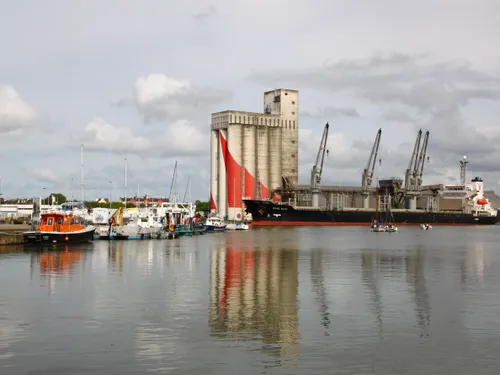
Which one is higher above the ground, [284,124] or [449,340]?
[284,124]

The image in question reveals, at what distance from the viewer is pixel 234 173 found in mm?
187000

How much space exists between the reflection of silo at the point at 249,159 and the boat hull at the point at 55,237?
114 meters

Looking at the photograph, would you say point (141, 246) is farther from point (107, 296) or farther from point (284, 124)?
point (284, 124)

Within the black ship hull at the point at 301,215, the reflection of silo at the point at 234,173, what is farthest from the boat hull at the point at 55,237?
the reflection of silo at the point at 234,173

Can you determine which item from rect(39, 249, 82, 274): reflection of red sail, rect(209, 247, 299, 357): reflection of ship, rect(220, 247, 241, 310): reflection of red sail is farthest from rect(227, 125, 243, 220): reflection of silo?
rect(209, 247, 299, 357): reflection of ship

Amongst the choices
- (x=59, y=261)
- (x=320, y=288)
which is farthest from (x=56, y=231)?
(x=320, y=288)

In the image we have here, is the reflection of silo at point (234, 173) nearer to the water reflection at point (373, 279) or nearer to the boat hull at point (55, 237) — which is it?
the boat hull at point (55, 237)

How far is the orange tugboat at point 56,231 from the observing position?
69250 millimetres

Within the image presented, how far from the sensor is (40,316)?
2859cm

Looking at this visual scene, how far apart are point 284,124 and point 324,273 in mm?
151492

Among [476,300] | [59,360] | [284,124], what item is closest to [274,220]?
[284,124]

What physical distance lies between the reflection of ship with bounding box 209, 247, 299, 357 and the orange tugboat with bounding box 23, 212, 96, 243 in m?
19.9

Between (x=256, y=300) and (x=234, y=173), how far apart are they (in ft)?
505

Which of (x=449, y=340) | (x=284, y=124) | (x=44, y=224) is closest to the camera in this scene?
(x=449, y=340)
